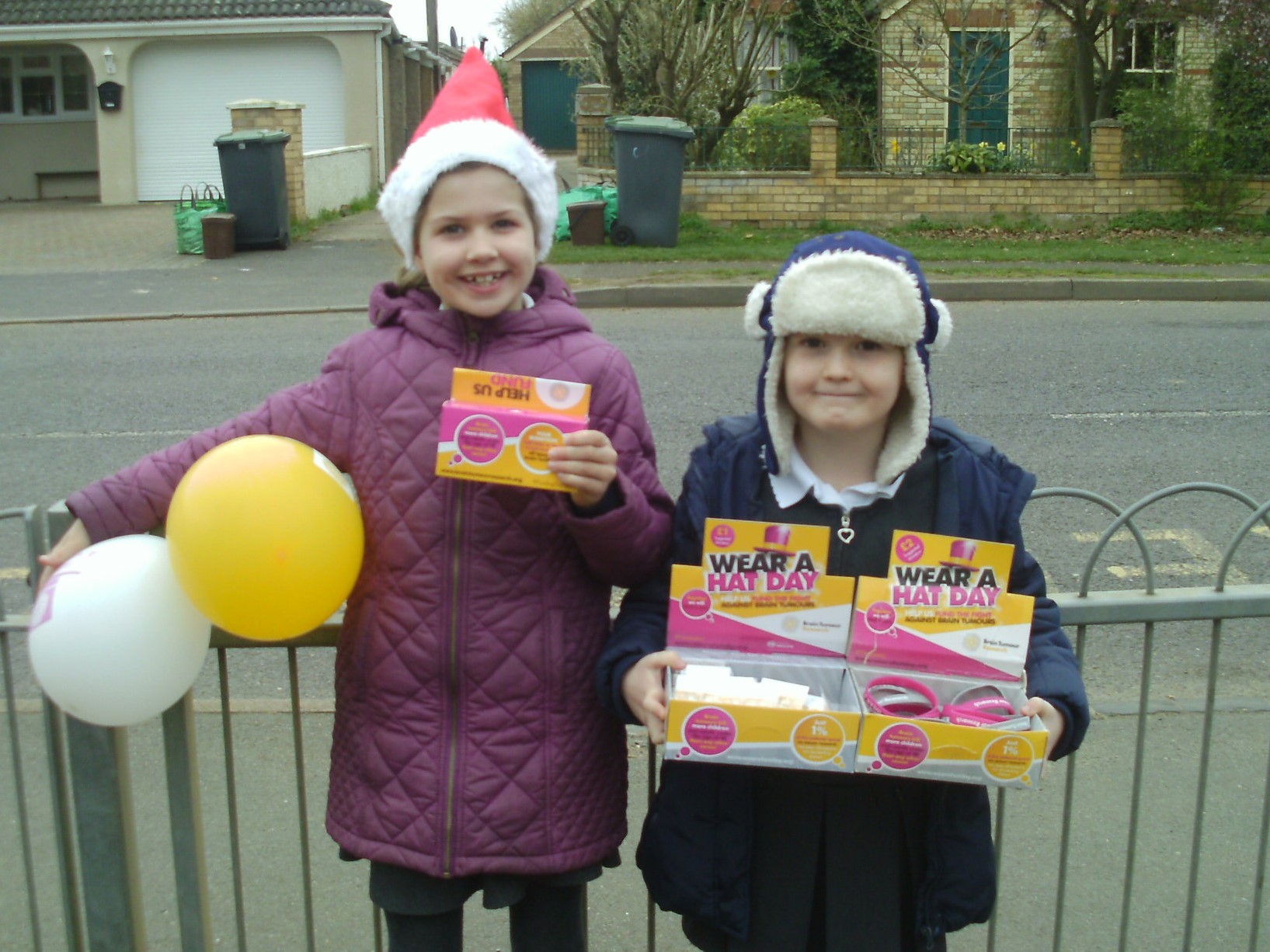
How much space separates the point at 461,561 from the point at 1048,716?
3.01 ft

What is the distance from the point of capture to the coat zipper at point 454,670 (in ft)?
6.79

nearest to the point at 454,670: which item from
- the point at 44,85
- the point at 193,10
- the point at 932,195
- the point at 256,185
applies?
the point at 256,185

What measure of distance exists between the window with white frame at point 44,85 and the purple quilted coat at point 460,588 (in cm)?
2792

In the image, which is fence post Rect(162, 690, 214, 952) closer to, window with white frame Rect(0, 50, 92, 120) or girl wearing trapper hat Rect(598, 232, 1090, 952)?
girl wearing trapper hat Rect(598, 232, 1090, 952)

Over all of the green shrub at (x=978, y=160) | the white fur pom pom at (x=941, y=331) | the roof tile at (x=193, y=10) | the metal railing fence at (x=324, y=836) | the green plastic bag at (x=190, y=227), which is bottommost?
the metal railing fence at (x=324, y=836)

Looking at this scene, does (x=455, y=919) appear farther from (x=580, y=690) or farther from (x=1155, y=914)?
(x=1155, y=914)

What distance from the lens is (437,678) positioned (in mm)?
2088

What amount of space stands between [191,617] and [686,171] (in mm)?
15431

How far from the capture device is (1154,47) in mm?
20812

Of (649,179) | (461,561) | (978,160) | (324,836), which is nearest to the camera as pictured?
(461,561)

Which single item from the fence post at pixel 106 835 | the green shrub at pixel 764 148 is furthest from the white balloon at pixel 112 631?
the green shrub at pixel 764 148

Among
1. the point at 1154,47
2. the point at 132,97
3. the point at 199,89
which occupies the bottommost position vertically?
the point at 132,97

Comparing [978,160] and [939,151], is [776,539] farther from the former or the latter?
[939,151]

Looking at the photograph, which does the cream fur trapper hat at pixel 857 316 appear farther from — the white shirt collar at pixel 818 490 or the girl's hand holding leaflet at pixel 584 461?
the girl's hand holding leaflet at pixel 584 461
